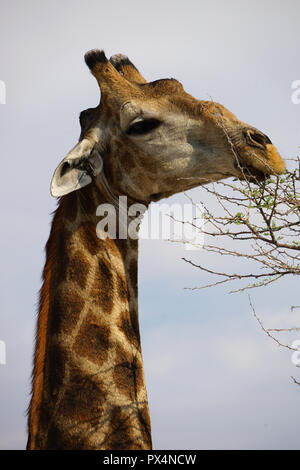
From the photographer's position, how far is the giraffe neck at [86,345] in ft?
14.9

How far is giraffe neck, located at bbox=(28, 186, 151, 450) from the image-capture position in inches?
178

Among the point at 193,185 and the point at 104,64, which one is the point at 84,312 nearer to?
the point at 193,185

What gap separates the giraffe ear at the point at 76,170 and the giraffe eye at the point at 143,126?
1.46 feet

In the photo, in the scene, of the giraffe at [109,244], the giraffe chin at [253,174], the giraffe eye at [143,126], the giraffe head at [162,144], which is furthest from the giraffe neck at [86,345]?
the giraffe chin at [253,174]

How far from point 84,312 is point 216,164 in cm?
206

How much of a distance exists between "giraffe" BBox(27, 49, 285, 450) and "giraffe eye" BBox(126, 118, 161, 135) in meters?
0.01

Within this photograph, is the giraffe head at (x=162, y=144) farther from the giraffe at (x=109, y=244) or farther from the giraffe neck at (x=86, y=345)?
the giraffe neck at (x=86, y=345)

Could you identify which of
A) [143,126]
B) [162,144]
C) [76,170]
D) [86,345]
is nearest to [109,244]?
[76,170]

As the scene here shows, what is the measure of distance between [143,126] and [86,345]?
2350mm

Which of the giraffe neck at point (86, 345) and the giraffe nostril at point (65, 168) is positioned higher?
the giraffe nostril at point (65, 168)

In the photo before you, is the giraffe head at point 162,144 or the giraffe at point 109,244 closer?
the giraffe at point 109,244

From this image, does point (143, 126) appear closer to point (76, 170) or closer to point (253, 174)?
point (76, 170)
